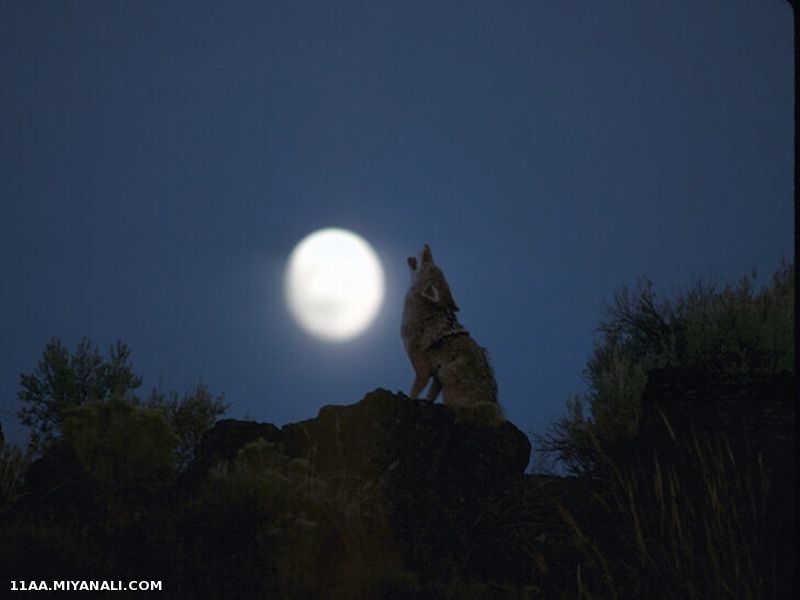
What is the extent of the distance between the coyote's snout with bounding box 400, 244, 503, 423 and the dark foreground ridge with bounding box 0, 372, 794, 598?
0.80 m

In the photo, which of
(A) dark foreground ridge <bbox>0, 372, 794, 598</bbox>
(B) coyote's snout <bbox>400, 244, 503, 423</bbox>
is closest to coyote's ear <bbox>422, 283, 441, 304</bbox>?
(B) coyote's snout <bbox>400, 244, 503, 423</bbox>

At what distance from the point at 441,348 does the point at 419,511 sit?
2220 mm

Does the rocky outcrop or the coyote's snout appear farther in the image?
the coyote's snout

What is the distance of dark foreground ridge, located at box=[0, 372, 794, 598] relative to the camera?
16.8 ft

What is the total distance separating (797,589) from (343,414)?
401 cm

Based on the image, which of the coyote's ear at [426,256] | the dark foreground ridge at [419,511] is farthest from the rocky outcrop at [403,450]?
the coyote's ear at [426,256]

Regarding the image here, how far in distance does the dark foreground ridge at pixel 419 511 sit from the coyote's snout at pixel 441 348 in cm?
80

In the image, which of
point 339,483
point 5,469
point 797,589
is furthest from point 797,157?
point 5,469

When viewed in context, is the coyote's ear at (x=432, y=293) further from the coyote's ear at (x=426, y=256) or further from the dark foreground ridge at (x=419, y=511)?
the dark foreground ridge at (x=419, y=511)

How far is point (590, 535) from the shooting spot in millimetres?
6645

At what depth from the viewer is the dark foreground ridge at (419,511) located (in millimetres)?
5121

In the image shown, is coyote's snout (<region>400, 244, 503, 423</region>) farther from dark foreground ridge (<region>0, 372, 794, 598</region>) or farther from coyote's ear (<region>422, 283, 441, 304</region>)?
dark foreground ridge (<region>0, 372, 794, 598</region>)

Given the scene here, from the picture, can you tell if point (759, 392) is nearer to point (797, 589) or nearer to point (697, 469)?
point (697, 469)

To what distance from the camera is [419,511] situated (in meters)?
6.46
